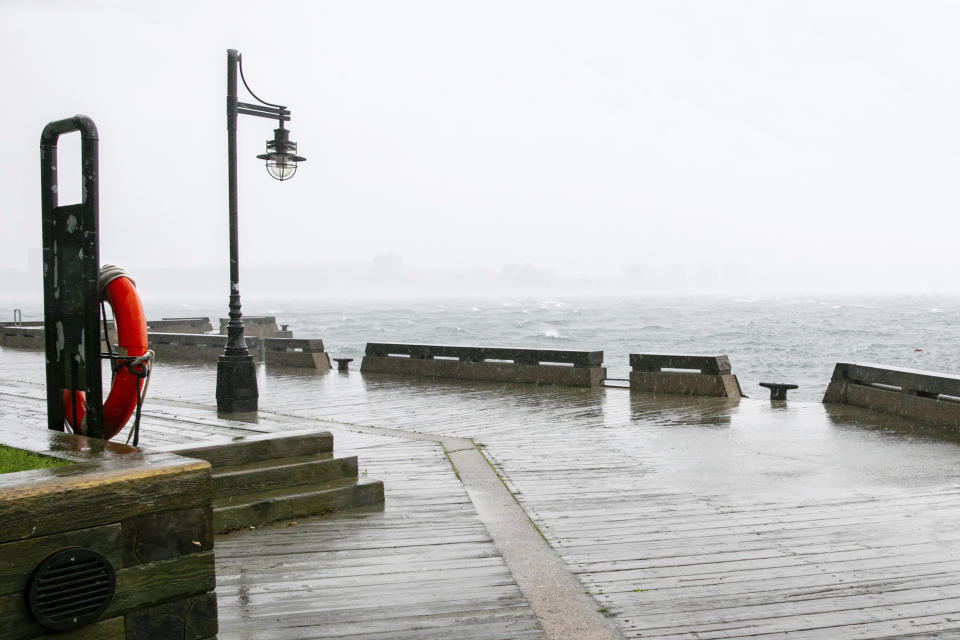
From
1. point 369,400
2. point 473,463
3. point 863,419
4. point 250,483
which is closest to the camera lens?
point 250,483

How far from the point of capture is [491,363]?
19.0 m

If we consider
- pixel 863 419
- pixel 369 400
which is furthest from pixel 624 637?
pixel 369 400

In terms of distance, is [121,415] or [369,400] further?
[369,400]

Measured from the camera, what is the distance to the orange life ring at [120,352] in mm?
6051

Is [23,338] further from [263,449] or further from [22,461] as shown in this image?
[22,461]

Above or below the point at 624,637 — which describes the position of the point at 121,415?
above

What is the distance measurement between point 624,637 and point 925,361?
8500cm

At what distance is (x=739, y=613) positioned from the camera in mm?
5125

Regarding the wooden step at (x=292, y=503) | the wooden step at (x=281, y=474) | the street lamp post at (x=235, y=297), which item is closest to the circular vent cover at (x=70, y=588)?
the wooden step at (x=292, y=503)

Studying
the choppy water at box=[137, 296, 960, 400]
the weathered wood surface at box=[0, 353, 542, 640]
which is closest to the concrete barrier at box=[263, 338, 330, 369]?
the weathered wood surface at box=[0, 353, 542, 640]

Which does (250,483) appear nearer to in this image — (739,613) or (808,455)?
(739,613)

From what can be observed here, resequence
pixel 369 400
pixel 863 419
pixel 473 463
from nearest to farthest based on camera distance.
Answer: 1. pixel 473 463
2. pixel 863 419
3. pixel 369 400

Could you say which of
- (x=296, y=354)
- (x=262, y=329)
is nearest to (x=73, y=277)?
(x=296, y=354)

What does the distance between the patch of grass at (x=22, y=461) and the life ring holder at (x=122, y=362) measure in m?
0.73
